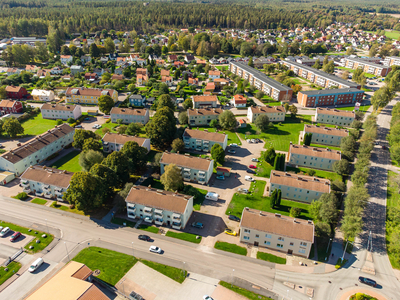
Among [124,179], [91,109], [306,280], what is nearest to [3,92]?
[91,109]

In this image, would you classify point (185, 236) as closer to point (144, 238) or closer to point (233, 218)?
point (144, 238)

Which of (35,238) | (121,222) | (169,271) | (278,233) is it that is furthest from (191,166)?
A: (35,238)

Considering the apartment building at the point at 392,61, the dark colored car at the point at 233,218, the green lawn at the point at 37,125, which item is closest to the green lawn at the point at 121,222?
the dark colored car at the point at 233,218

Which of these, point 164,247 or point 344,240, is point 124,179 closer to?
point 164,247

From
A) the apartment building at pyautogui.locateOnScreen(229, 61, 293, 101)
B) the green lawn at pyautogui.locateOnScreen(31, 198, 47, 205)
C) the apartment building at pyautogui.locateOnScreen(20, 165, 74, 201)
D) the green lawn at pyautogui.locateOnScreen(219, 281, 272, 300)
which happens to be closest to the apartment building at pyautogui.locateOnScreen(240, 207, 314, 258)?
the green lawn at pyautogui.locateOnScreen(219, 281, 272, 300)

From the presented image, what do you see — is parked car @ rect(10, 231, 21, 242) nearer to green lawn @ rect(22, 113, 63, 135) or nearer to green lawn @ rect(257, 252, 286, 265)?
green lawn @ rect(257, 252, 286, 265)

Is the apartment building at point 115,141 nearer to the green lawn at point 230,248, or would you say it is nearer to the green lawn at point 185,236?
the green lawn at point 185,236
